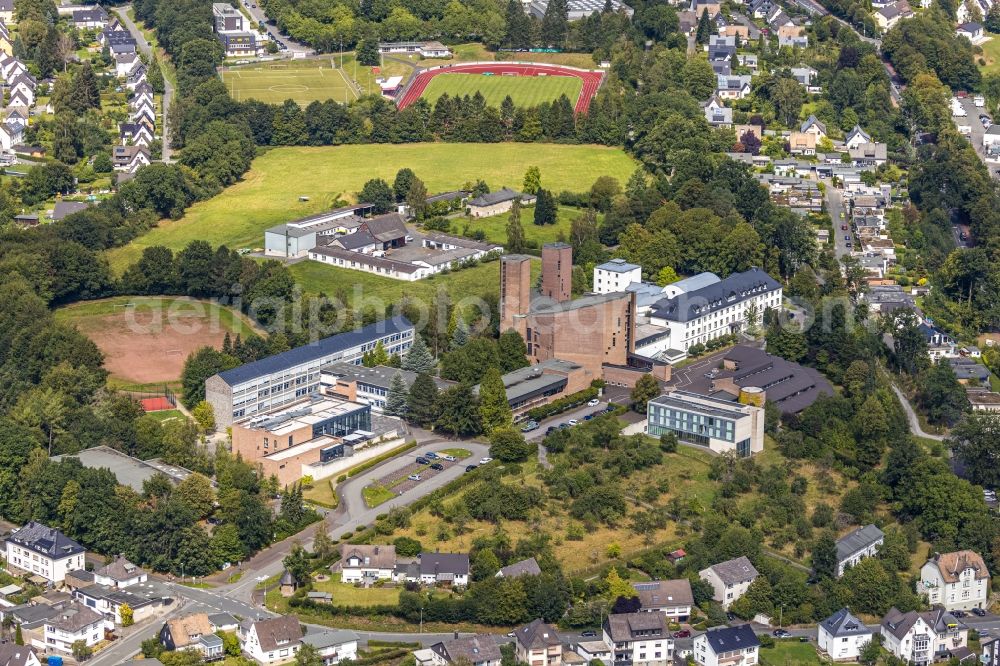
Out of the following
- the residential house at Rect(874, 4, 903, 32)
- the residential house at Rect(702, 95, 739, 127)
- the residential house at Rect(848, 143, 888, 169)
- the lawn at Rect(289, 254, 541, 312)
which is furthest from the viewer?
the residential house at Rect(874, 4, 903, 32)

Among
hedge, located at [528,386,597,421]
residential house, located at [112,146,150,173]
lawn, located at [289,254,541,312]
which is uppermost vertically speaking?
residential house, located at [112,146,150,173]

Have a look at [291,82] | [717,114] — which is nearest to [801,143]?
[717,114]

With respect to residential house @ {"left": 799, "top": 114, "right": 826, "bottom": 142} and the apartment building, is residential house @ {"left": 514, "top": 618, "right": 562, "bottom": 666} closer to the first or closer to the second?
the apartment building

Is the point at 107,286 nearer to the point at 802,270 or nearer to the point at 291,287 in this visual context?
the point at 291,287

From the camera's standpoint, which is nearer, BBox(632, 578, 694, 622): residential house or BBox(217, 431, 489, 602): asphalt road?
BBox(632, 578, 694, 622): residential house

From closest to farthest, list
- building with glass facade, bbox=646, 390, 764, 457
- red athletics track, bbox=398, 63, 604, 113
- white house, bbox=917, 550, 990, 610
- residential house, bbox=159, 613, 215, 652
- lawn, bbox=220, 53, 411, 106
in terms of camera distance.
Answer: residential house, bbox=159, 613, 215, 652 < white house, bbox=917, 550, 990, 610 < building with glass facade, bbox=646, 390, 764, 457 < lawn, bbox=220, 53, 411, 106 < red athletics track, bbox=398, 63, 604, 113

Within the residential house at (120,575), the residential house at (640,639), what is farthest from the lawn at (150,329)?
the residential house at (640,639)

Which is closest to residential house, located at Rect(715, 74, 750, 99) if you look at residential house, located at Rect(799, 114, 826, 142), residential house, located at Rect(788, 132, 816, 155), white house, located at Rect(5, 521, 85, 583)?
residential house, located at Rect(799, 114, 826, 142)
